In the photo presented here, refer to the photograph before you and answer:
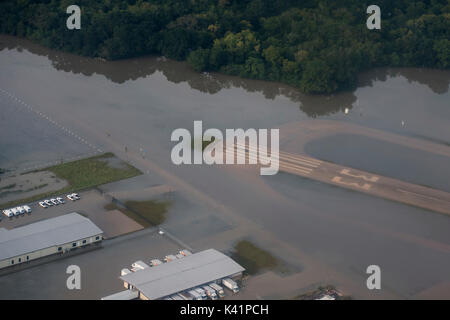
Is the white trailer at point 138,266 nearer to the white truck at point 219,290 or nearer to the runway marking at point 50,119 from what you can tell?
the white truck at point 219,290

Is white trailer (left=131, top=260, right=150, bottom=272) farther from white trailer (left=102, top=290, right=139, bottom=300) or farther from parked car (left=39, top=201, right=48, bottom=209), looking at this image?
parked car (left=39, top=201, right=48, bottom=209)

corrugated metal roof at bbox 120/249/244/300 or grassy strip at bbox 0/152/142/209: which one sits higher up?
grassy strip at bbox 0/152/142/209

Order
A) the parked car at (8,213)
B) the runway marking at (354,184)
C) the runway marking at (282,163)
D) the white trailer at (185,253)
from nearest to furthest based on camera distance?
the white trailer at (185,253) < the parked car at (8,213) < the runway marking at (354,184) < the runway marking at (282,163)

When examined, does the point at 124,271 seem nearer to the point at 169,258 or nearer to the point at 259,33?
the point at 169,258

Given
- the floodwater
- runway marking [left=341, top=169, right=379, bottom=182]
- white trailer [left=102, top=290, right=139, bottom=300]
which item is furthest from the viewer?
runway marking [left=341, top=169, right=379, bottom=182]

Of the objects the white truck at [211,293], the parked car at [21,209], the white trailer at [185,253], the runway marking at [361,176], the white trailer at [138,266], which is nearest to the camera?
the white truck at [211,293]

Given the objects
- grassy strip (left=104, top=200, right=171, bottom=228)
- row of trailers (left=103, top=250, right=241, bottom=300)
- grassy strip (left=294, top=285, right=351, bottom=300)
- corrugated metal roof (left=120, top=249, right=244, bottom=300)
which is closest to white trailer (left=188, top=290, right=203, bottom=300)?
row of trailers (left=103, top=250, right=241, bottom=300)

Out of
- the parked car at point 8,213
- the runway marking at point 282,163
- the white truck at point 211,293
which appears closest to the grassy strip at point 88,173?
the parked car at point 8,213
